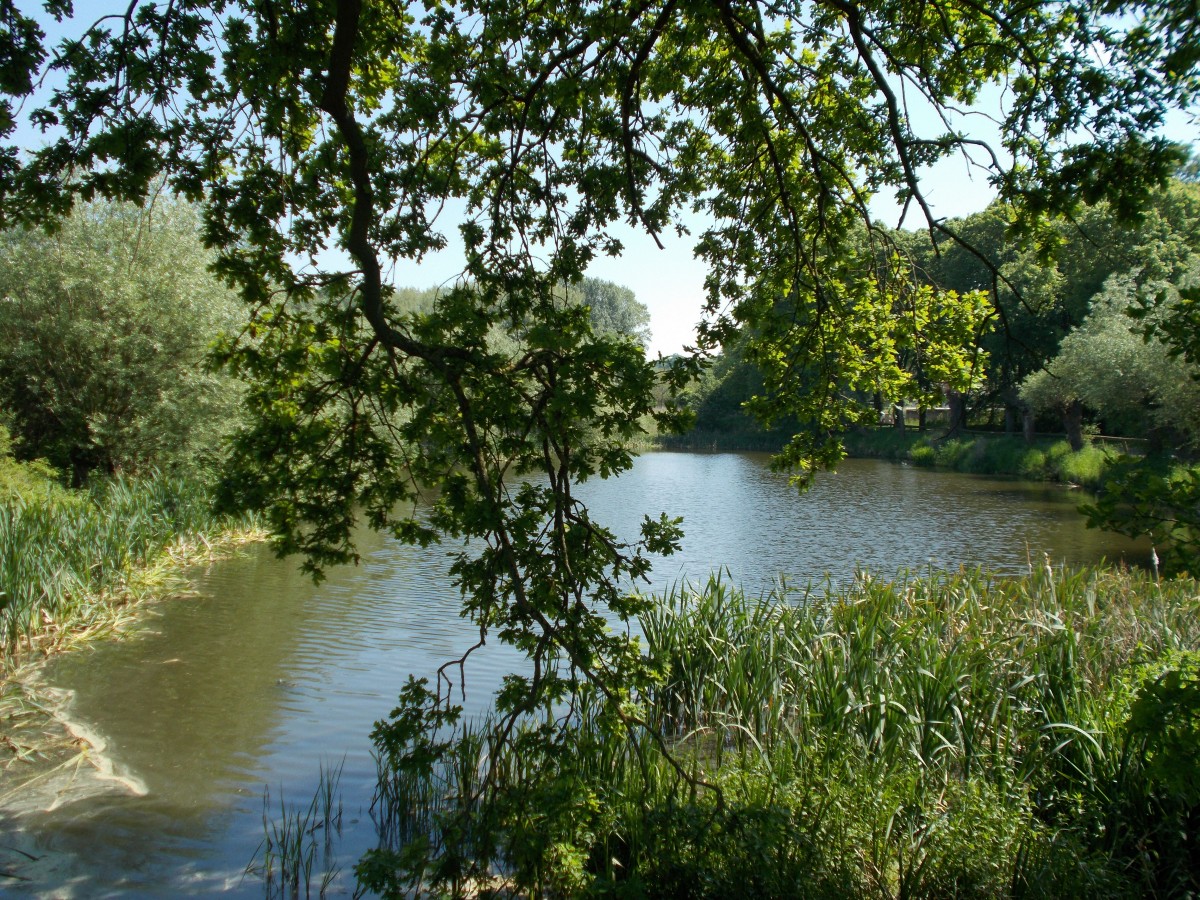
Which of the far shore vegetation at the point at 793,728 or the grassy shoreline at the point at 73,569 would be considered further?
the grassy shoreline at the point at 73,569

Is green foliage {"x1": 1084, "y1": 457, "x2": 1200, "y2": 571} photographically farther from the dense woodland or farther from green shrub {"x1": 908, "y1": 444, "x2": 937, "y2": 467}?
green shrub {"x1": 908, "y1": 444, "x2": 937, "y2": 467}

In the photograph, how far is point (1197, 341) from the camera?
359 centimetres

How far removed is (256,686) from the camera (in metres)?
9.10

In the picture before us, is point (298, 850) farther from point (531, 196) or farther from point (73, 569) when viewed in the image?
point (73, 569)

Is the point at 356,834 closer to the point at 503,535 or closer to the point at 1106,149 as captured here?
the point at 503,535

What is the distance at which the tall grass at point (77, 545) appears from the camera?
8.56 meters

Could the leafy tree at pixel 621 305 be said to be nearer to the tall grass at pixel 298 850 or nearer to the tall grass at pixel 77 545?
the tall grass at pixel 77 545

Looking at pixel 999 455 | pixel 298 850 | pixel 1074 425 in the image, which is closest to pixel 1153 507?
pixel 298 850

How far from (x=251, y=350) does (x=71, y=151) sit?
1798 millimetres

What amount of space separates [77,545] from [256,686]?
3138 mm

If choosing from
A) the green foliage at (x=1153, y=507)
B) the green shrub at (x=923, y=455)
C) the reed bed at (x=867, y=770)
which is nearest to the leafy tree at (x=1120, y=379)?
the green shrub at (x=923, y=455)

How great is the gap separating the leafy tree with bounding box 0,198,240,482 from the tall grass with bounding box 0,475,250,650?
179 cm

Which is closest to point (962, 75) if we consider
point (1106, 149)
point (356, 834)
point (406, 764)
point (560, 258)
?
point (1106, 149)

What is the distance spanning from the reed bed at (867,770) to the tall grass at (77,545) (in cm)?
384
